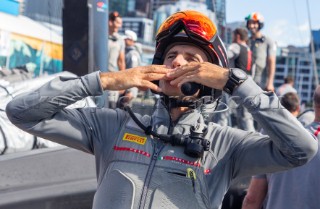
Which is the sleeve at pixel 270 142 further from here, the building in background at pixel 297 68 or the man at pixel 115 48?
the building in background at pixel 297 68

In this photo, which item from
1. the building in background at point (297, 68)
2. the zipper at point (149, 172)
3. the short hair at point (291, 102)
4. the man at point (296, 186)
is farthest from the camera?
the building in background at point (297, 68)

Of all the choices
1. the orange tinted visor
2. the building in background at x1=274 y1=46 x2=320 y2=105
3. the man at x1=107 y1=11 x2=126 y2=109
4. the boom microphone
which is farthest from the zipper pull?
the building in background at x1=274 y1=46 x2=320 y2=105

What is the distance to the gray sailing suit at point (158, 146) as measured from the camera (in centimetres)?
221

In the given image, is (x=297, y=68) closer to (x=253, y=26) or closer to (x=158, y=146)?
(x=253, y=26)

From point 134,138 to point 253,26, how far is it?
609 cm

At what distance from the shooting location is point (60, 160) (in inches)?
131

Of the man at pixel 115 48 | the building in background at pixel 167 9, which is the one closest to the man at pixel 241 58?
the man at pixel 115 48

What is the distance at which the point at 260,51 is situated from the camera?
8.12m

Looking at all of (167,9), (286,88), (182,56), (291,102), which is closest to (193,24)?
(182,56)

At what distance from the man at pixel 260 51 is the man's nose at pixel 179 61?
5770 millimetres

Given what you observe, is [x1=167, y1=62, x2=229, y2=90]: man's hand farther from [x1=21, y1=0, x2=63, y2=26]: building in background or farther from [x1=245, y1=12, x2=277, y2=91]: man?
[x1=245, y1=12, x2=277, y2=91]: man

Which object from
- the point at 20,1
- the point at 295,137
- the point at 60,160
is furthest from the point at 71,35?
the point at 295,137

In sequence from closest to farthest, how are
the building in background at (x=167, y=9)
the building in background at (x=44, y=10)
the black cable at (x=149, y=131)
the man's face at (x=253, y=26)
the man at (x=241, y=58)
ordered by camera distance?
the black cable at (x=149, y=131)
the building in background at (x=44, y=10)
the man at (x=241, y=58)
the man's face at (x=253, y=26)
the building in background at (x=167, y=9)

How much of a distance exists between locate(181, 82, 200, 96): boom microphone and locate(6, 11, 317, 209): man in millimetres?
11
